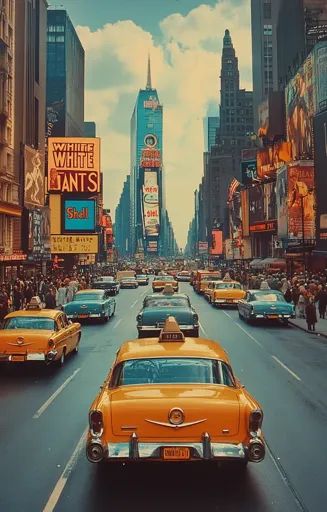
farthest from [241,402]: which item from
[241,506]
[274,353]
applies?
[274,353]

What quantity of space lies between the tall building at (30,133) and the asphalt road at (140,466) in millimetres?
49492

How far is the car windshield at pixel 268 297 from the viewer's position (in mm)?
25406

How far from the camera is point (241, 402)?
6594 mm

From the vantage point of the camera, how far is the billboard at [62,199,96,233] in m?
66.1

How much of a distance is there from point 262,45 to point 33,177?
14961 centimetres

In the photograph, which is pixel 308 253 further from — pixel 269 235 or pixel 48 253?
pixel 269 235

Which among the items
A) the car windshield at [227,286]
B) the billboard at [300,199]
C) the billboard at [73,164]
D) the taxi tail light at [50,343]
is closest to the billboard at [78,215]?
the billboard at [73,164]

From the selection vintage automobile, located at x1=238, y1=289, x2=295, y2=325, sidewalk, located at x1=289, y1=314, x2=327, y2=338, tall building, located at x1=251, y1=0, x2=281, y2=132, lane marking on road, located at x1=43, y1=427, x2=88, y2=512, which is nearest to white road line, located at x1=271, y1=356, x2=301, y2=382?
sidewalk, located at x1=289, y1=314, x2=327, y2=338

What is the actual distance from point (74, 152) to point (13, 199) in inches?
395

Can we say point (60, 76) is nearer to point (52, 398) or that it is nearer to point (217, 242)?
point (217, 242)

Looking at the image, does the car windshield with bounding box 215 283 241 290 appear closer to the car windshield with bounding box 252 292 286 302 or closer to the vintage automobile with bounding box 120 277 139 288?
the car windshield with bounding box 252 292 286 302

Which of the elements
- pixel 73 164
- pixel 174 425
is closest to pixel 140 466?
pixel 174 425

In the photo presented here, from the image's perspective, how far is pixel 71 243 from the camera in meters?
68.2

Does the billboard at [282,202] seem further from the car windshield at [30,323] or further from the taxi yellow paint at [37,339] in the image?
the car windshield at [30,323]
